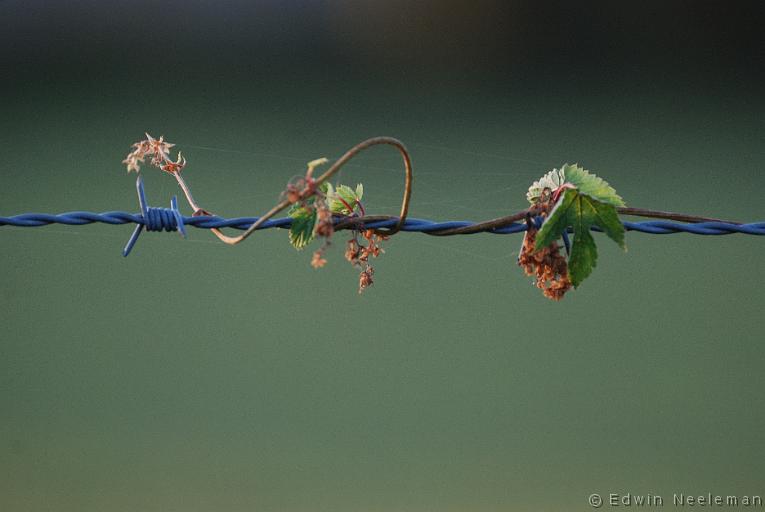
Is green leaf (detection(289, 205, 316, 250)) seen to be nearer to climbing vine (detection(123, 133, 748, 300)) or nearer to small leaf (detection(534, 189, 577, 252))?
climbing vine (detection(123, 133, 748, 300))

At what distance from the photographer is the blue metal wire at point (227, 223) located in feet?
3.68

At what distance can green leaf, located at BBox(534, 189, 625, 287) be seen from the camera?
3.53ft

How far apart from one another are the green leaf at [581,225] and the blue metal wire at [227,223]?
40mm

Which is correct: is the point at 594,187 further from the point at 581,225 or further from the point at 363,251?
the point at 363,251

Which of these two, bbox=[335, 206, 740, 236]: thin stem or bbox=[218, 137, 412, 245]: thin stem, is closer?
bbox=[218, 137, 412, 245]: thin stem

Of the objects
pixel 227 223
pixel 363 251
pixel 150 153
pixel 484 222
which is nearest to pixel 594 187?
pixel 484 222

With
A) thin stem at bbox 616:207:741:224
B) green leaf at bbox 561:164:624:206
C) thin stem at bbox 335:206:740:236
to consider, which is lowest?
thin stem at bbox 335:206:740:236

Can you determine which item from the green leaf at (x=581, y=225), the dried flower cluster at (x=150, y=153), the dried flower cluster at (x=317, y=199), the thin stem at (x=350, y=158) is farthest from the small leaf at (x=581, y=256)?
the dried flower cluster at (x=150, y=153)

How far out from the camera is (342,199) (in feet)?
3.81

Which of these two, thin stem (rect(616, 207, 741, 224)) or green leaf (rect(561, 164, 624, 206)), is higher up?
green leaf (rect(561, 164, 624, 206))

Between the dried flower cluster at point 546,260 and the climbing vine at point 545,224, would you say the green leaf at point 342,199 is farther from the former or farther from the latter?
the dried flower cluster at point 546,260

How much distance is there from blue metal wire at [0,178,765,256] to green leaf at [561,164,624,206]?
0.07 meters

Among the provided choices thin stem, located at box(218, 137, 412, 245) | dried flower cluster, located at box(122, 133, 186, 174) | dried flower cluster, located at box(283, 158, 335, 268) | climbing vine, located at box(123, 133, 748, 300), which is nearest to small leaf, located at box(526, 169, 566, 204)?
climbing vine, located at box(123, 133, 748, 300)

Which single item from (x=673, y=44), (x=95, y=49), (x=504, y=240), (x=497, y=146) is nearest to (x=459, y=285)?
(x=504, y=240)
